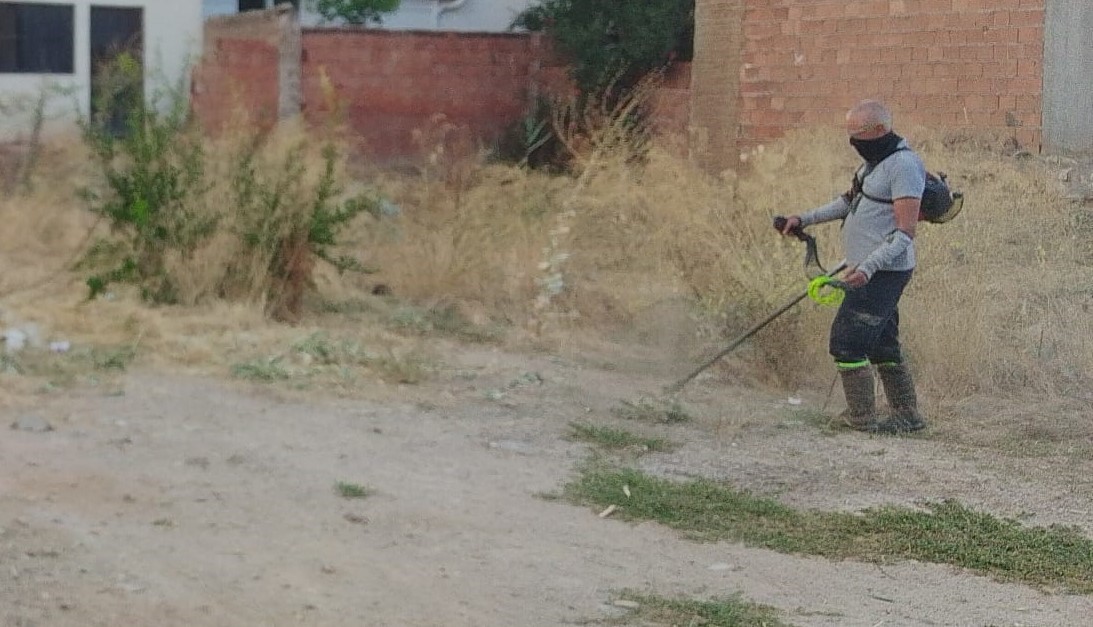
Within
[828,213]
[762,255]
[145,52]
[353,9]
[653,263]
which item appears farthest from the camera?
[353,9]

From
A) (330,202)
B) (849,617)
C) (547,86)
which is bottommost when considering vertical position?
(849,617)

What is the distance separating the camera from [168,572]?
4.81m

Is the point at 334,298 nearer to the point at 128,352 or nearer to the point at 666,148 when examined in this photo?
Answer: the point at 128,352

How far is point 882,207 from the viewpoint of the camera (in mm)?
7145

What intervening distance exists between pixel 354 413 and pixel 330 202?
12.3 ft

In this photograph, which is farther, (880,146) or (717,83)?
(717,83)

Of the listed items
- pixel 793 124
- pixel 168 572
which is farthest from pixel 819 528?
pixel 793 124

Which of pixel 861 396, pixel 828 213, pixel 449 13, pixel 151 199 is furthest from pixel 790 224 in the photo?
pixel 449 13

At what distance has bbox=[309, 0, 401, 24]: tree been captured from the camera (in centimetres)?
1984

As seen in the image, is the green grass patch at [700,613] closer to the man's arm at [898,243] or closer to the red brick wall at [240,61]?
the man's arm at [898,243]

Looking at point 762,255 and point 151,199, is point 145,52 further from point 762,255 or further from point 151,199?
point 762,255

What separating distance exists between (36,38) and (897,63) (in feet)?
34.8

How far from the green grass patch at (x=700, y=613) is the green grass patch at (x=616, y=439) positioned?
2.22 metres

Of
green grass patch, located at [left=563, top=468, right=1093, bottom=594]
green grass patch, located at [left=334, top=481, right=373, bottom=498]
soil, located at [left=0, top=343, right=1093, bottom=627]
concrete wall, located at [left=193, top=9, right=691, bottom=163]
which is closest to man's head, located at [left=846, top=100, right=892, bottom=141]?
soil, located at [left=0, top=343, right=1093, bottom=627]
